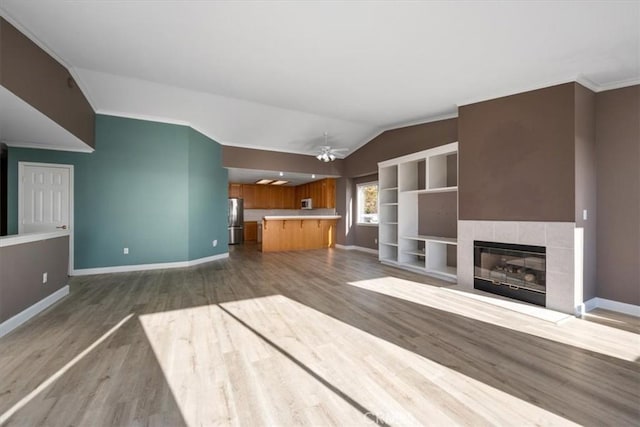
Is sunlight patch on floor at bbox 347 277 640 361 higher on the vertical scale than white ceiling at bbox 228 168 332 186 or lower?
lower

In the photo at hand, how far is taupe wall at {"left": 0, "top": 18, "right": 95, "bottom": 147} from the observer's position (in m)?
2.59

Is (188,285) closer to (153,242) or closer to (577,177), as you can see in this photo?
(153,242)

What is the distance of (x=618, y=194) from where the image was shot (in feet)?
10.8

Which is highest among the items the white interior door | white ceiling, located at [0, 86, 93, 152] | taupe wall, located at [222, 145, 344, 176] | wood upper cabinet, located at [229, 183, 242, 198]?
taupe wall, located at [222, 145, 344, 176]

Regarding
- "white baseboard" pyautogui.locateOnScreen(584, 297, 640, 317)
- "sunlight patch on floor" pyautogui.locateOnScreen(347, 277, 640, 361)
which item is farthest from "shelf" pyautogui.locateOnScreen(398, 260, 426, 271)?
"white baseboard" pyautogui.locateOnScreen(584, 297, 640, 317)

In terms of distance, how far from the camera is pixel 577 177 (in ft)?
10.4

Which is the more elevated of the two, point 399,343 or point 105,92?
point 105,92

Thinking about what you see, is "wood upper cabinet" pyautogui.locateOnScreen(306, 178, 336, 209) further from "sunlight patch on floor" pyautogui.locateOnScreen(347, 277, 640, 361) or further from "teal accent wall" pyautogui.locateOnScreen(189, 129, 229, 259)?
"sunlight patch on floor" pyautogui.locateOnScreen(347, 277, 640, 361)

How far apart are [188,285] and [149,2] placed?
3.55 metres

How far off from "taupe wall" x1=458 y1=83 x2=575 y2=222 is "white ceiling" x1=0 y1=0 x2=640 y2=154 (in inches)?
9.7

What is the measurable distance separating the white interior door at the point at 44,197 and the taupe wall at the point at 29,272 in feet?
5.24

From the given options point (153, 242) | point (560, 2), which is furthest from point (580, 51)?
point (153, 242)

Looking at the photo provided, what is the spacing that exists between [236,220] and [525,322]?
830cm

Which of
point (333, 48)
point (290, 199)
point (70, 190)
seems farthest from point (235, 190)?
point (333, 48)
